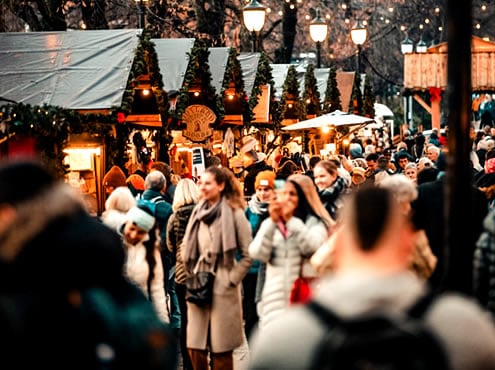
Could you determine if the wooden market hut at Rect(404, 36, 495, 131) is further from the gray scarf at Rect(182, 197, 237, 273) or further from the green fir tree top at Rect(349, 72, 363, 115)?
the green fir tree top at Rect(349, 72, 363, 115)

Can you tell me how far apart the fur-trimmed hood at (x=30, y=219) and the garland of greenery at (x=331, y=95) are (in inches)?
1114

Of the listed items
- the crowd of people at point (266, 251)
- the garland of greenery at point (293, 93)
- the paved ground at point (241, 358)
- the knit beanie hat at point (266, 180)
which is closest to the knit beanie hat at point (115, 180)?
the crowd of people at point (266, 251)

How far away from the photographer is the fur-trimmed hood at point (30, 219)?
4.45 metres

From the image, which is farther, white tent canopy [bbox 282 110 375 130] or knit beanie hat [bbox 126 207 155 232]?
white tent canopy [bbox 282 110 375 130]

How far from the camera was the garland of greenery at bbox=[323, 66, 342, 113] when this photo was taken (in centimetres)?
3278

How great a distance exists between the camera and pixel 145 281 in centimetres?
934

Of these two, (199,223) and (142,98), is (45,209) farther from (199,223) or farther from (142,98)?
(142,98)

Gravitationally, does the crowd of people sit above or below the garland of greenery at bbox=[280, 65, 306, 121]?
below

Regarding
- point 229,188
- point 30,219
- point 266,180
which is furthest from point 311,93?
point 30,219

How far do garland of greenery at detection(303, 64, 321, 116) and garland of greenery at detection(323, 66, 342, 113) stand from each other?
0.37 meters

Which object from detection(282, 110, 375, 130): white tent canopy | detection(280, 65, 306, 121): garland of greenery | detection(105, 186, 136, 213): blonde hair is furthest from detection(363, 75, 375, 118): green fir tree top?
detection(105, 186, 136, 213): blonde hair

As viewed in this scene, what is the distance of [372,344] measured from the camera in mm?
3979

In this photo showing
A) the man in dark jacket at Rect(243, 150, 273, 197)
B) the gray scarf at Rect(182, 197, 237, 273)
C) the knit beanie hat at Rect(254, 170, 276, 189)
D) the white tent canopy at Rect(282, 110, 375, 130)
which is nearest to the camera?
the gray scarf at Rect(182, 197, 237, 273)

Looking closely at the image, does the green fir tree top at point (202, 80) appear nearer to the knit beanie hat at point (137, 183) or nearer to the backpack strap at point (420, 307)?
the knit beanie hat at point (137, 183)
